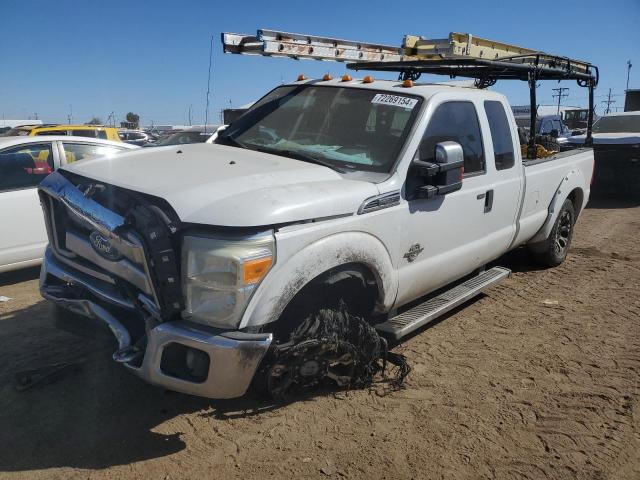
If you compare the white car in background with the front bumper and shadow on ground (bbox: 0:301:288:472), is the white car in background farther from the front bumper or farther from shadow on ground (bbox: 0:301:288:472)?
the front bumper

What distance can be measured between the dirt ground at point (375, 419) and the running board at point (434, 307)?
1.10 ft

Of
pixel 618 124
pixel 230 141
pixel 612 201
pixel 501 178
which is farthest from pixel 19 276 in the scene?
pixel 618 124

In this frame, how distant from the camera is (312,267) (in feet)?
9.76

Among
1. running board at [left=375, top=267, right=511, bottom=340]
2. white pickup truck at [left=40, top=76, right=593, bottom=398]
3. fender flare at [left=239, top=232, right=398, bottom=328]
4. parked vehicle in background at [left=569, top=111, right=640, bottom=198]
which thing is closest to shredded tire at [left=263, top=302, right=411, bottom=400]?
white pickup truck at [left=40, top=76, right=593, bottom=398]

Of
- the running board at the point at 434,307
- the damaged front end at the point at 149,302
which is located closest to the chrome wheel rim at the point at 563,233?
the running board at the point at 434,307

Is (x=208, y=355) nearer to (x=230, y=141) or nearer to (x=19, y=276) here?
(x=230, y=141)

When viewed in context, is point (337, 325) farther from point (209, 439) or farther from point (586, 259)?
point (586, 259)

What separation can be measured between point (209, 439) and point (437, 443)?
4.11ft

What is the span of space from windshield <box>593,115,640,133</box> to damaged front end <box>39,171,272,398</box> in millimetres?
13424

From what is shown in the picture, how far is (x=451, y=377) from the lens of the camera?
3830mm

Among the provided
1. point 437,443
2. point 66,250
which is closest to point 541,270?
point 437,443

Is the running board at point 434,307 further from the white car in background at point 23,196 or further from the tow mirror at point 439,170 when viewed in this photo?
the white car in background at point 23,196

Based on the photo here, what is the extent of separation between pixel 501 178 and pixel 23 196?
14.9 feet

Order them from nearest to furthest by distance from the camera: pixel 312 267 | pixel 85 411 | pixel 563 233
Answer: pixel 312 267
pixel 85 411
pixel 563 233
